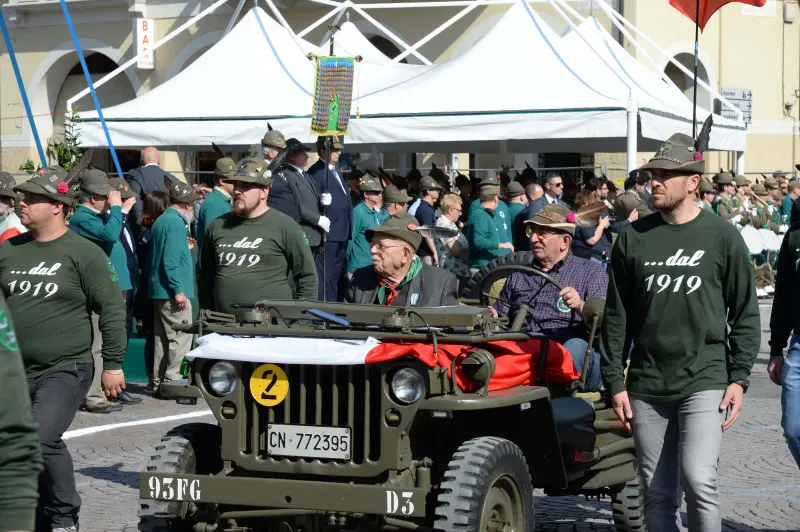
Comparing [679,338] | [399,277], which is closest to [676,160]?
[679,338]

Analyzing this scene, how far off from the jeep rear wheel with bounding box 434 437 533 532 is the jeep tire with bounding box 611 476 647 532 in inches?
44.2

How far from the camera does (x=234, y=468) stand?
239 inches

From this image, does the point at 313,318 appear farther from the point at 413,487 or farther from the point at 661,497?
the point at 661,497

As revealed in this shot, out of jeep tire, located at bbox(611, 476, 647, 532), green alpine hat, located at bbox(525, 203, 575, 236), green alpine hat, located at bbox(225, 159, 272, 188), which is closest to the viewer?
jeep tire, located at bbox(611, 476, 647, 532)

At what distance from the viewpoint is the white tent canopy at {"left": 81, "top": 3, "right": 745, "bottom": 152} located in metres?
16.2

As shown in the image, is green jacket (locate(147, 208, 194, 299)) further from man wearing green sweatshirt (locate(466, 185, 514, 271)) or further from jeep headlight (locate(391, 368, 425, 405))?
jeep headlight (locate(391, 368, 425, 405))

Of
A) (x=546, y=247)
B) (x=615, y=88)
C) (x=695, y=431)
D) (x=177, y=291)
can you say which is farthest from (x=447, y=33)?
(x=695, y=431)

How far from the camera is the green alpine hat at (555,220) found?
746cm

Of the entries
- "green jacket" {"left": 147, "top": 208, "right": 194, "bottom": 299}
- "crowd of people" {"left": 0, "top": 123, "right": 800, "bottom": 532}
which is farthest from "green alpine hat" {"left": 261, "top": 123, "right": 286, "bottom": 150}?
"crowd of people" {"left": 0, "top": 123, "right": 800, "bottom": 532}

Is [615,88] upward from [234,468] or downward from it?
upward

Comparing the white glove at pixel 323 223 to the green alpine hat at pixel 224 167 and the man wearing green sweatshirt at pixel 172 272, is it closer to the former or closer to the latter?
the green alpine hat at pixel 224 167

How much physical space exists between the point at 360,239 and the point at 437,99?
3010mm

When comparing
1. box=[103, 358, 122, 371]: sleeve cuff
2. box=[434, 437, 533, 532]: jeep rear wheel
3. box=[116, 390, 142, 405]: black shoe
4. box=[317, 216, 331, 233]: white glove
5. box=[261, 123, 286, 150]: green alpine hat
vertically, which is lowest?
box=[116, 390, 142, 405]: black shoe

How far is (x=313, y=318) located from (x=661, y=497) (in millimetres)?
1709
